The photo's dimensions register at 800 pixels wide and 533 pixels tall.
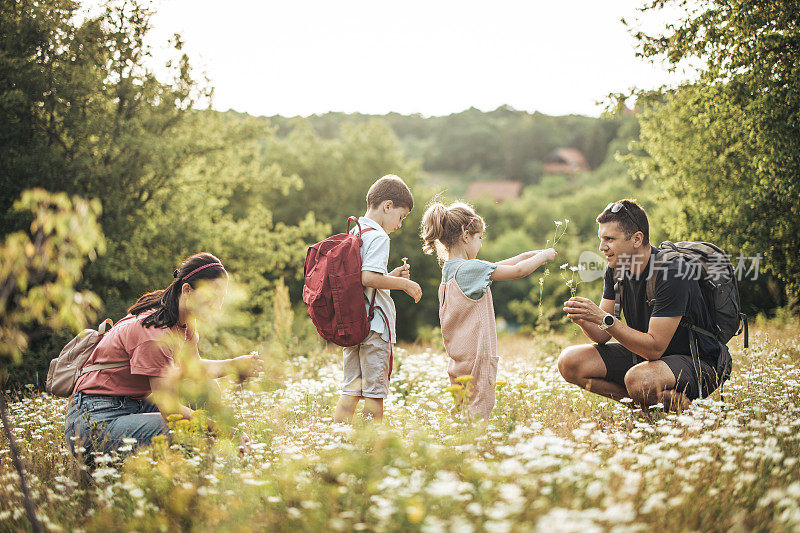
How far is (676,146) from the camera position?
14203mm

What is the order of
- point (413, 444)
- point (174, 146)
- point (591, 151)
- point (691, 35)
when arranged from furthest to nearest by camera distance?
1. point (591, 151)
2. point (174, 146)
3. point (691, 35)
4. point (413, 444)

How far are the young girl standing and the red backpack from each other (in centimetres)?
61

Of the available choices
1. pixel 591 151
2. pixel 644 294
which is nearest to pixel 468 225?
pixel 644 294

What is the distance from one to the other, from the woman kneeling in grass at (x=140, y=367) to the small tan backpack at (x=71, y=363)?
0.20 metres

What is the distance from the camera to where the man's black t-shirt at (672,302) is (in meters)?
4.34

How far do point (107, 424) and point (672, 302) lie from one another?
408cm

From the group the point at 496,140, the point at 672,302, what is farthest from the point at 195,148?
the point at 496,140

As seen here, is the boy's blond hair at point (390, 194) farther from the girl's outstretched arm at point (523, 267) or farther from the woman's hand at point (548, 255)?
the woman's hand at point (548, 255)

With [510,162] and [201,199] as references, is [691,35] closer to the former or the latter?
[201,199]

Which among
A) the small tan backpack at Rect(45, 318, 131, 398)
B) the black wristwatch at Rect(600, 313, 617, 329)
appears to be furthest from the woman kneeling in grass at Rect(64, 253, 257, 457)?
the black wristwatch at Rect(600, 313, 617, 329)

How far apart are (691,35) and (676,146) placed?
6.57m

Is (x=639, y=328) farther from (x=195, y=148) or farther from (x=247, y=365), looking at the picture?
(x=195, y=148)

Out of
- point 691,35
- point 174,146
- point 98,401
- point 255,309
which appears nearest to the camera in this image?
point 98,401

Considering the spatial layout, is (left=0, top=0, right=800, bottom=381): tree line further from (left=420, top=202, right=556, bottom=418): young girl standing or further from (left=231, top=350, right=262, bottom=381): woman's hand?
(left=420, top=202, right=556, bottom=418): young girl standing
